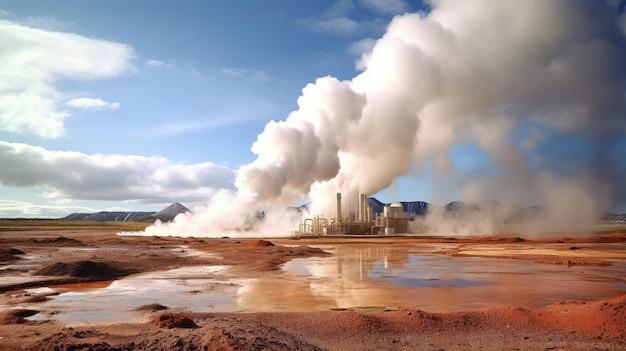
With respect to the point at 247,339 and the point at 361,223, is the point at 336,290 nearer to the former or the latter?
the point at 247,339

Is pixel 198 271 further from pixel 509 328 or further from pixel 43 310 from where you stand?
pixel 509 328

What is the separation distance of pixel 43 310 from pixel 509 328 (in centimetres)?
1610

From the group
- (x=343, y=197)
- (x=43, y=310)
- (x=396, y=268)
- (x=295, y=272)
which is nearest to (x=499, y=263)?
(x=396, y=268)

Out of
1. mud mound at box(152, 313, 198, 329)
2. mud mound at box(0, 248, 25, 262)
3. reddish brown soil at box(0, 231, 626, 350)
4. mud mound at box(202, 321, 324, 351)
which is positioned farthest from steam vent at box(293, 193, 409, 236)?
mud mound at box(202, 321, 324, 351)

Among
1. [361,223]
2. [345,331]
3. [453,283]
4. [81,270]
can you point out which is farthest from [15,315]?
[361,223]

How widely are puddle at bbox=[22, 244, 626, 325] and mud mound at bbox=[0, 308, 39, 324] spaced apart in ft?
1.75

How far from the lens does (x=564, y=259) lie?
3694cm

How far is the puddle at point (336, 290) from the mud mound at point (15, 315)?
1.75 ft

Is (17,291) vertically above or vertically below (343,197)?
below

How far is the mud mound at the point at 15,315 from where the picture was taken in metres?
14.6

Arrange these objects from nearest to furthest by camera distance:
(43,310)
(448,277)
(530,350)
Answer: (530,350) < (43,310) < (448,277)

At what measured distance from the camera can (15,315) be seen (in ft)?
50.9

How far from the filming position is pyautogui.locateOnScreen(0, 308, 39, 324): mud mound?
47.9 ft

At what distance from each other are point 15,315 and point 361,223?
249 feet
